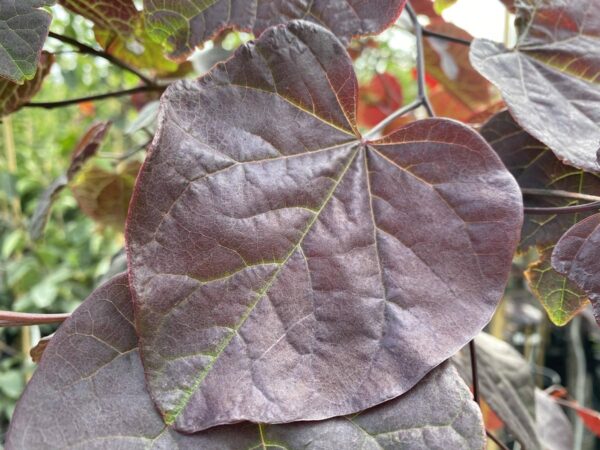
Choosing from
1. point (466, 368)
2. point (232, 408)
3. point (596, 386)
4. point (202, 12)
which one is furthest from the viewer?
point (596, 386)

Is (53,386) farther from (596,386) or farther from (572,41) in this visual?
(596,386)

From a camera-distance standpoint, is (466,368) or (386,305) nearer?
(386,305)

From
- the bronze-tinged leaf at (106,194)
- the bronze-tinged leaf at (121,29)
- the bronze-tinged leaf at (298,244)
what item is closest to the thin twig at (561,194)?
the bronze-tinged leaf at (298,244)

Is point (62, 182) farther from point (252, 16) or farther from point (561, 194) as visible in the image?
point (561, 194)

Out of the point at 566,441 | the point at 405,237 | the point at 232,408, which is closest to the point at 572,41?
the point at 405,237

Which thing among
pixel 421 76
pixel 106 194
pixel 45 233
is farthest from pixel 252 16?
pixel 45 233

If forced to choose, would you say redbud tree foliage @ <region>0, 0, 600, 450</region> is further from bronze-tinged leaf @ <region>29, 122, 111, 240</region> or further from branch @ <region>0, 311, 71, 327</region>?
bronze-tinged leaf @ <region>29, 122, 111, 240</region>
